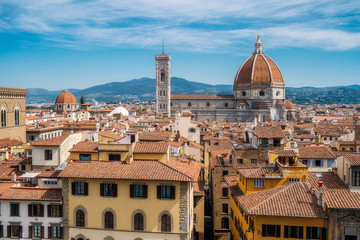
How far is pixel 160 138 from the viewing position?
32844mm

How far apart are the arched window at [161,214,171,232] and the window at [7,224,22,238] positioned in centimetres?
842

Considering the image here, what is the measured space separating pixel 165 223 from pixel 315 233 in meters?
7.93

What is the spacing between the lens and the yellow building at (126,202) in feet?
71.5

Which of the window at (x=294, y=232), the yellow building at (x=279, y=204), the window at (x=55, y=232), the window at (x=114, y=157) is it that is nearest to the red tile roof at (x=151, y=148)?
the window at (x=114, y=157)

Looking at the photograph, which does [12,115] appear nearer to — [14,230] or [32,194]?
[14,230]

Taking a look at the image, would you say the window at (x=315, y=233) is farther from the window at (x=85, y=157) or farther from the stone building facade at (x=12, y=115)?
the stone building facade at (x=12, y=115)

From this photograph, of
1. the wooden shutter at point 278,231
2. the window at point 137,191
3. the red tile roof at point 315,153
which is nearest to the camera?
the wooden shutter at point 278,231

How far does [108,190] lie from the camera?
22.4 metres

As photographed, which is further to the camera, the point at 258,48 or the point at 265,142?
the point at 258,48

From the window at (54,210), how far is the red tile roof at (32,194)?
508mm

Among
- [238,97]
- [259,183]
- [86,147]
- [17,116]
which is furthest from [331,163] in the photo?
[238,97]

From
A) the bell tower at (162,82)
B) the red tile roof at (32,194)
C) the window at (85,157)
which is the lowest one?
the red tile roof at (32,194)

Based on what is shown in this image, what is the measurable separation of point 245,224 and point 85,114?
108 m

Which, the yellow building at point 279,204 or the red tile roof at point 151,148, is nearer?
the yellow building at point 279,204
